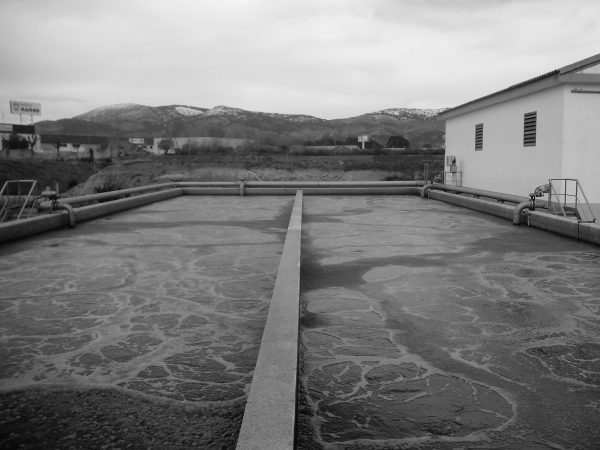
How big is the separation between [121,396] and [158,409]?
0.99 ft

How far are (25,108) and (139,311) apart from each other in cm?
11164

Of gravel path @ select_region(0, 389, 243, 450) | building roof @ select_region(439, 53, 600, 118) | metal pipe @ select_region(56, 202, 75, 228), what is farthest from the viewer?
building roof @ select_region(439, 53, 600, 118)

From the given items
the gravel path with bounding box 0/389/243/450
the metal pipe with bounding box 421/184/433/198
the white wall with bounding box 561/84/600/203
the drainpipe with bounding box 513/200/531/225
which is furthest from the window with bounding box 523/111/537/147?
the gravel path with bounding box 0/389/243/450

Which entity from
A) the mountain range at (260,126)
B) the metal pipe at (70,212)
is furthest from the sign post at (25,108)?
the metal pipe at (70,212)

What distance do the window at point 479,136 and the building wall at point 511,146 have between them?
0.15 metres

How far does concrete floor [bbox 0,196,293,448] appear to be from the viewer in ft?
10.8

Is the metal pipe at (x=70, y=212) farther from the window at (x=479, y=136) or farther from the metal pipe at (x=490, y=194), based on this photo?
the window at (x=479, y=136)

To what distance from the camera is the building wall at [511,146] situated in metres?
12.7

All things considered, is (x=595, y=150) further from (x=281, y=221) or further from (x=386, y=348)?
(x=386, y=348)

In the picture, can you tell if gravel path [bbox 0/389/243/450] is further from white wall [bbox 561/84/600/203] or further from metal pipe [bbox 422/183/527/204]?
white wall [bbox 561/84/600/203]

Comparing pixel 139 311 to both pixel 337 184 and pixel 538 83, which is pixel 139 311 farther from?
pixel 337 184

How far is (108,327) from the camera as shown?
168 inches

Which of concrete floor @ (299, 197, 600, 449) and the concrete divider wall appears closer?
the concrete divider wall

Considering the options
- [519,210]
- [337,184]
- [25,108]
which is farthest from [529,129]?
[25,108]
